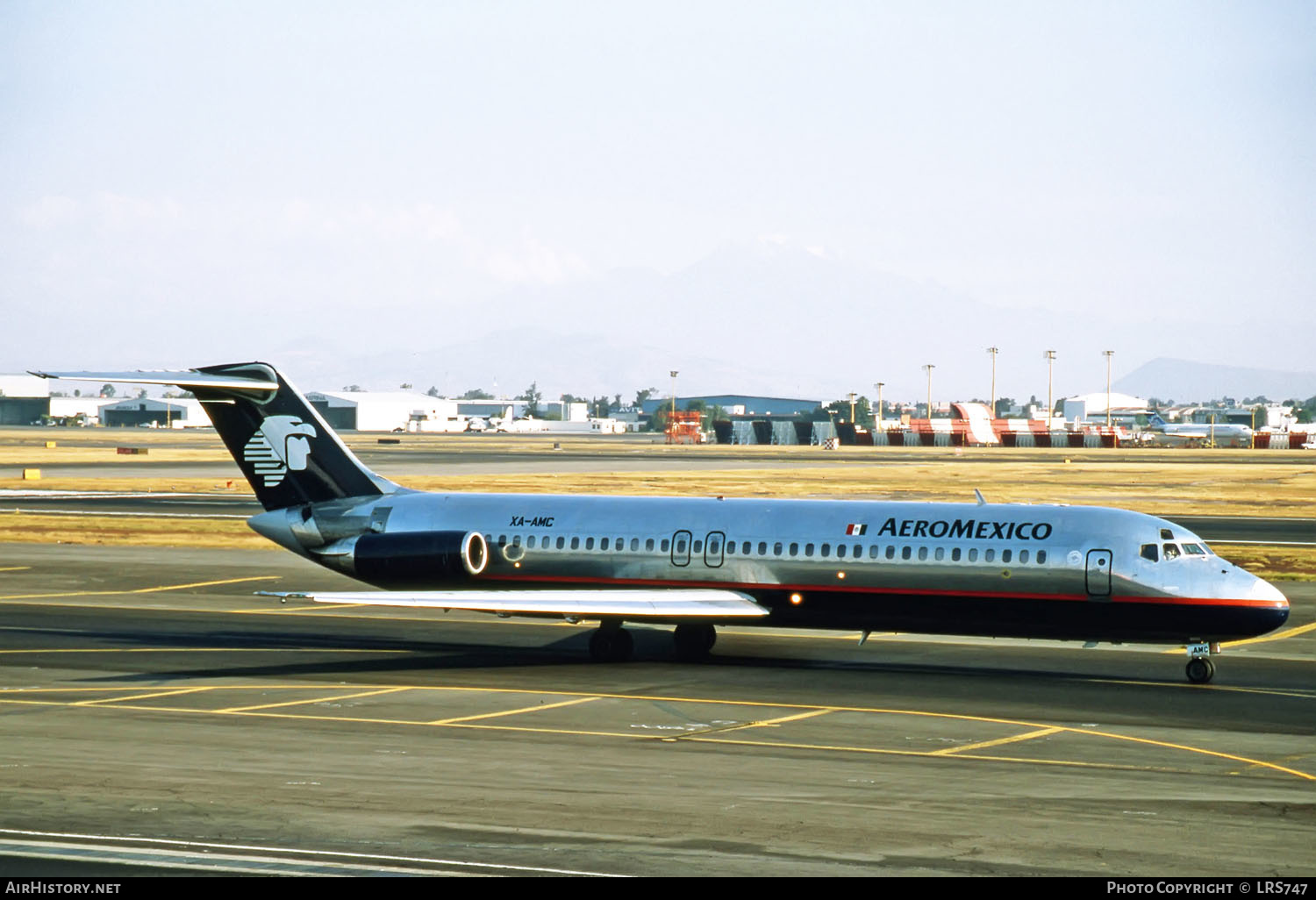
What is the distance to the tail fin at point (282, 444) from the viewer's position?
38312mm

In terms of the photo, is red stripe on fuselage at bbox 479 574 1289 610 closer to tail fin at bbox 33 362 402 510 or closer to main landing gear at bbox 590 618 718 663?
main landing gear at bbox 590 618 718 663

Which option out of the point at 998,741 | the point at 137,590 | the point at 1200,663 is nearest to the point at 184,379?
the point at 137,590

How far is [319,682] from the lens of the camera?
31938 millimetres

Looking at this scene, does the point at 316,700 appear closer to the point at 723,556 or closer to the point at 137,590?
the point at 723,556

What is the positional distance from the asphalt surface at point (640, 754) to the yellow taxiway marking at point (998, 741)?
103 millimetres

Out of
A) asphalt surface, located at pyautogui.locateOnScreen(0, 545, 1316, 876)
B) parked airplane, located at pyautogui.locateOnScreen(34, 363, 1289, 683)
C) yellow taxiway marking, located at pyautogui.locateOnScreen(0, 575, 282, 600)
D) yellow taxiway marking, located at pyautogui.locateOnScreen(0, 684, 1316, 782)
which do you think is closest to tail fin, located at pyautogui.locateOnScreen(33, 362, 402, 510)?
parked airplane, located at pyautogui.locateOnScreen(34, 363, 1289, 683)

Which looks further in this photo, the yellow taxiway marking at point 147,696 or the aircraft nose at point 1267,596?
the aircraft nose at point 1267,596

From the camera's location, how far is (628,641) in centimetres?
3566

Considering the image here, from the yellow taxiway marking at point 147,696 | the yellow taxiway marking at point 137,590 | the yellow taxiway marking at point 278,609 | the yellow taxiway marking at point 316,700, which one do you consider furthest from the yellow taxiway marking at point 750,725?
the yellow taxiway marking at point 137,590

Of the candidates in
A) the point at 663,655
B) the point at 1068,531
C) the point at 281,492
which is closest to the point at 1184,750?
the point at 1068,531

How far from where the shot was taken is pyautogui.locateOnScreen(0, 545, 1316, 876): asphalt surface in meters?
18.2

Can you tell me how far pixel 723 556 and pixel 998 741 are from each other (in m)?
10.2

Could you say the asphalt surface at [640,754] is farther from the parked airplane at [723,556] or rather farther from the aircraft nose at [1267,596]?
the aircraft nose at [1267,596]
